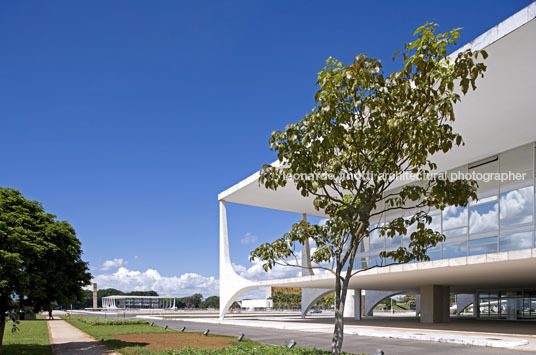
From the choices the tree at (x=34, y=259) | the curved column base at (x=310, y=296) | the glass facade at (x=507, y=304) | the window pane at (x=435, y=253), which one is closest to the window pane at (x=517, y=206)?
the window pane at (x=435, y=253)

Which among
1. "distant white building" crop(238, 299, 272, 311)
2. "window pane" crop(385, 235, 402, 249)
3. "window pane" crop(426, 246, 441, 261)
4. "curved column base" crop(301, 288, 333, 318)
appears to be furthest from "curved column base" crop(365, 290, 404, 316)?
"distant white building" crop(238, 299, 272, 311)

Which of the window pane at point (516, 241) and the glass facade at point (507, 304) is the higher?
the window pane at point (516, 241)

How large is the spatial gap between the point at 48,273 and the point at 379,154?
407 inches

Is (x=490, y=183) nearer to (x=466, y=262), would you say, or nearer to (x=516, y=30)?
(x=466, y=262)

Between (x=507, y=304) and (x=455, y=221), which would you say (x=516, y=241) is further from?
(x=507, y=304)

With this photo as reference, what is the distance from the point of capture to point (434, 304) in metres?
27.6

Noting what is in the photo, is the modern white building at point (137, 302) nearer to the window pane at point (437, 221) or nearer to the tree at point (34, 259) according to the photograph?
the window pane at point (437, 221)

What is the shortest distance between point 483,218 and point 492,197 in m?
1.12

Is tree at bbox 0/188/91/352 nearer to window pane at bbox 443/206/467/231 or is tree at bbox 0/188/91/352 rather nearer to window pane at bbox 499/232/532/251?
window pane at bbox 499/232/532/251

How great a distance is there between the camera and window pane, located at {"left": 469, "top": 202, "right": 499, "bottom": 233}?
21188mm

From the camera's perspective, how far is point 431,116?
20.1 feet

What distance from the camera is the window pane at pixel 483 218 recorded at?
2119 centimetres

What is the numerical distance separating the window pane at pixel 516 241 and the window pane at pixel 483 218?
79cm

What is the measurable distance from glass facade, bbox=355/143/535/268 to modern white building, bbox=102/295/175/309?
9697 centimetres
